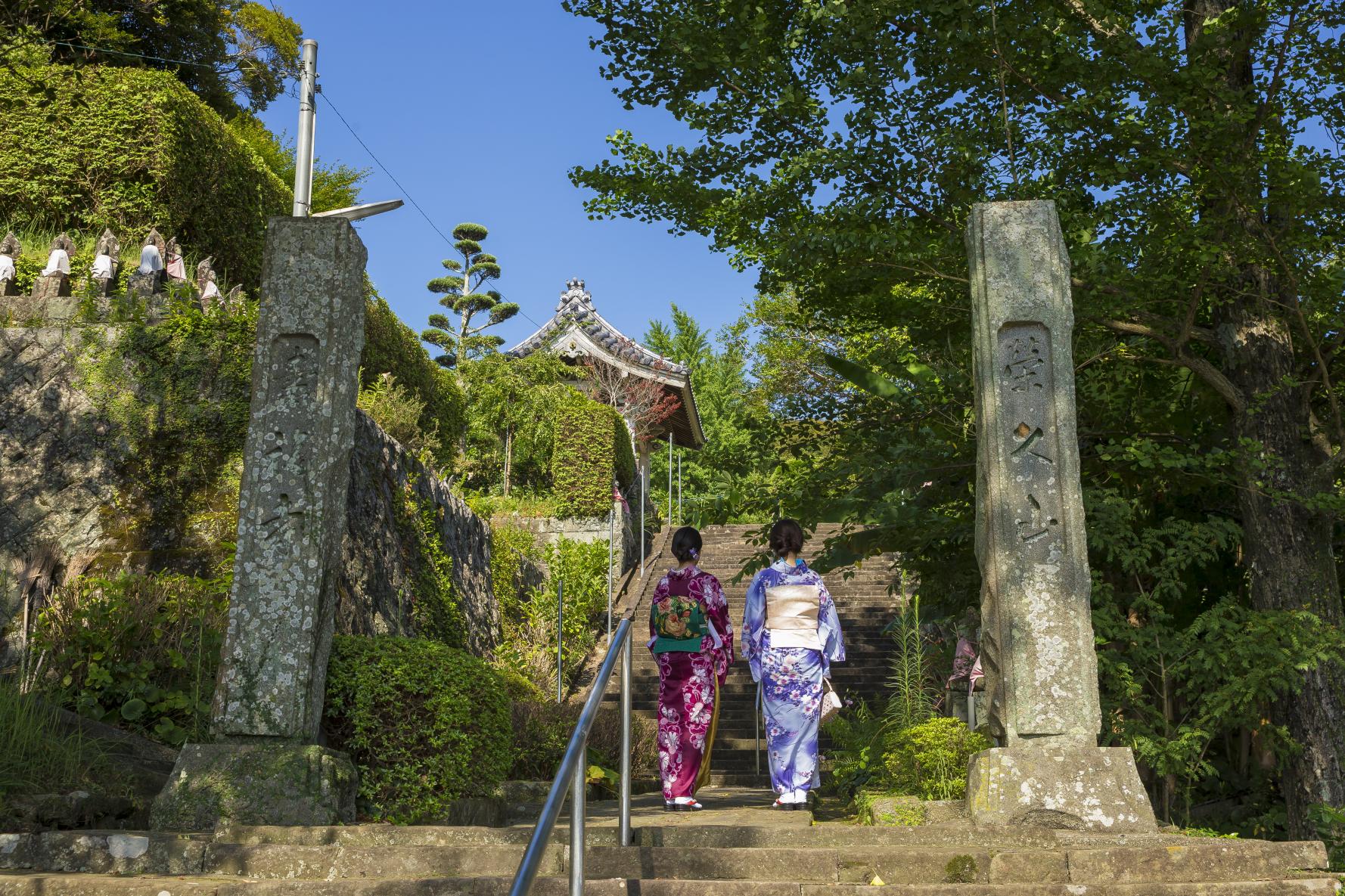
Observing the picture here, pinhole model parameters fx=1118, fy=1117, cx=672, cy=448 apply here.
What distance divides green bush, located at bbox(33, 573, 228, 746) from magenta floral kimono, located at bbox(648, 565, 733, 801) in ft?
9.06

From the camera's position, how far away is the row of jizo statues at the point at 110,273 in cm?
942

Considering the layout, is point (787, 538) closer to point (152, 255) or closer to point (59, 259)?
point (152, 255)

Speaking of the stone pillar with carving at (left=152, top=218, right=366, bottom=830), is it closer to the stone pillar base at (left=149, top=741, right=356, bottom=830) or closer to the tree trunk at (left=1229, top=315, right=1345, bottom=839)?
the stone pillar base at (left=149, top=741, right=356, bottom=830)

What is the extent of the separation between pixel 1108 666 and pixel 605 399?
58.9 feet

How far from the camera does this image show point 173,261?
1095cm

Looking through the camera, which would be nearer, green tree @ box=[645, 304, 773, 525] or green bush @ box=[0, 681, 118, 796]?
green bush @ box=[0, 681, 118, 796]

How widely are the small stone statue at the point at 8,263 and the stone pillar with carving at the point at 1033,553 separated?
27.8 feet

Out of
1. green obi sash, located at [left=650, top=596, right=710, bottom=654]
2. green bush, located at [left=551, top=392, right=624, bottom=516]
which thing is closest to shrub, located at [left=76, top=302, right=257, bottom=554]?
green obi sash, located at [left=650, top=596, right=710, bottom=654]

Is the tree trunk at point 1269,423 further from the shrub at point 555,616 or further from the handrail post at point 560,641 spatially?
the shrub at point 555,616

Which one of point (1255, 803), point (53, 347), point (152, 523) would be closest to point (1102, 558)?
point (1255, 803)

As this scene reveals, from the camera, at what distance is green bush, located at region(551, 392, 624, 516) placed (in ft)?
56.5

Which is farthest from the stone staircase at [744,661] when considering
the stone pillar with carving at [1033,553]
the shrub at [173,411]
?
the shrub at [173,411]

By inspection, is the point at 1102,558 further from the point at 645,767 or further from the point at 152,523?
the point at 152,523

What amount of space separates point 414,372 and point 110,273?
7.10m
